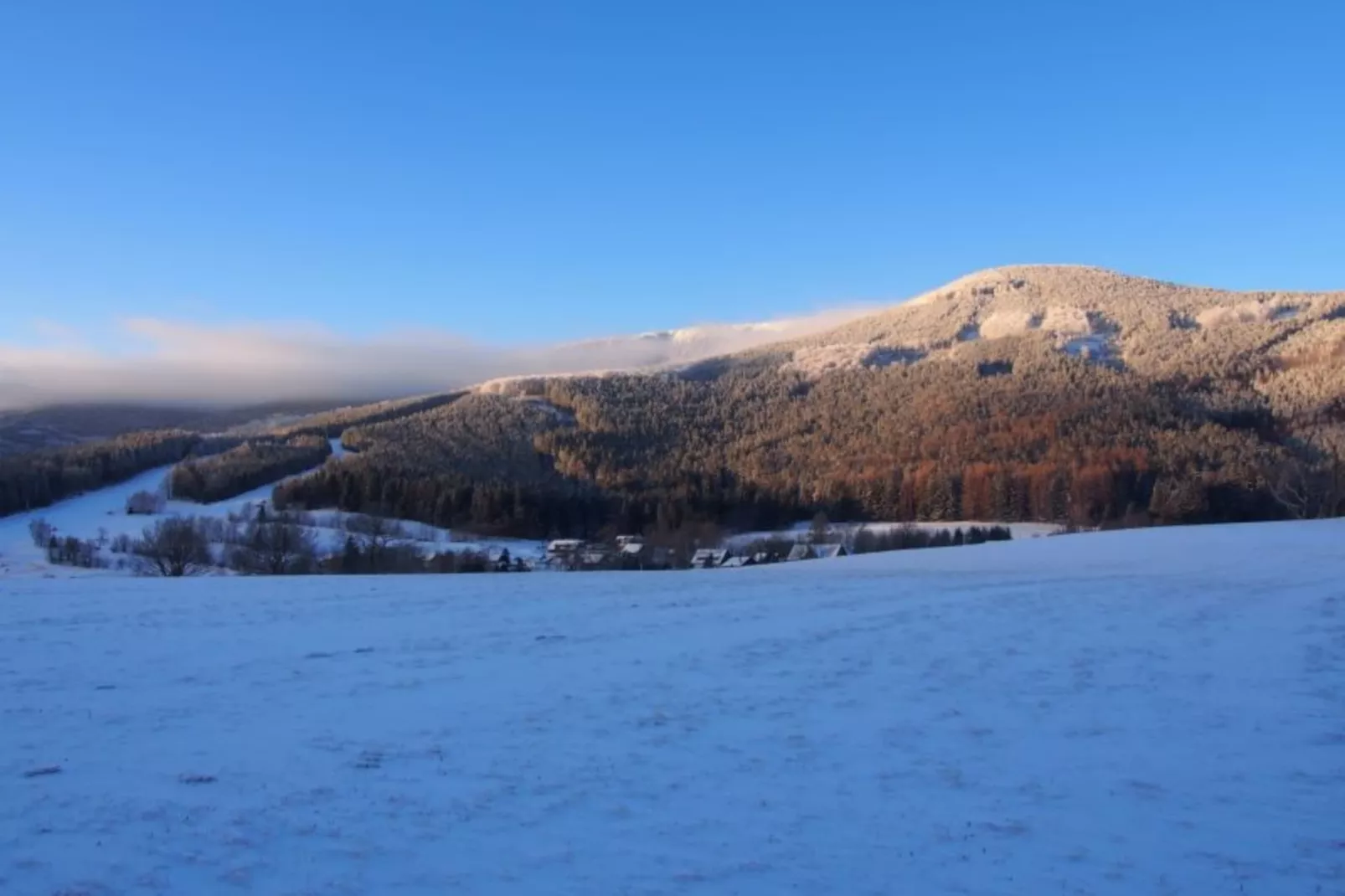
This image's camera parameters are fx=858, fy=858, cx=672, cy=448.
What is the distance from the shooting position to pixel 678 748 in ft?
31.5

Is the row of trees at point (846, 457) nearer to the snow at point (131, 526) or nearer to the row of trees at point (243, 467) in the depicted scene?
the snow at point (131, 526)

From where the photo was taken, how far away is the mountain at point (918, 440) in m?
91.9

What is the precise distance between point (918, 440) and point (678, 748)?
407 ft

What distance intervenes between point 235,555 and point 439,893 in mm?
65275

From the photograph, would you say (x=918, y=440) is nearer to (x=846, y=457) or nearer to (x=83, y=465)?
(x=846, y=457)

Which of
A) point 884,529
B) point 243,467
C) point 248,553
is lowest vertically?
point 884,529

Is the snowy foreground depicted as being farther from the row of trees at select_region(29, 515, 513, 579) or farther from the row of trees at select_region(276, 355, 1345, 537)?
the row of trees at select_region(276, 355, 1345, 537)

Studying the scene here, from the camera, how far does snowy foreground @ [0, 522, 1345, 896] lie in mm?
6719

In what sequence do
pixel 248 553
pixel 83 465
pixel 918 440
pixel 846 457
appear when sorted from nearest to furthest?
pixel 248 553, pixel 83 465, pixel 846 457, pixel 918 440

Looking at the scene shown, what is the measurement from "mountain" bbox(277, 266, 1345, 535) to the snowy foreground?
2190 inches

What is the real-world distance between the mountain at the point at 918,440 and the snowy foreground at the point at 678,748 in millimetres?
55624

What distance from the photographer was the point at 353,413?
174250 mm

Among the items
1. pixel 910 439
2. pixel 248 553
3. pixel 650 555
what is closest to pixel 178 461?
pixel 248 553

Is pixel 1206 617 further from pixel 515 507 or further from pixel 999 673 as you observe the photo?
pixel 515 507
